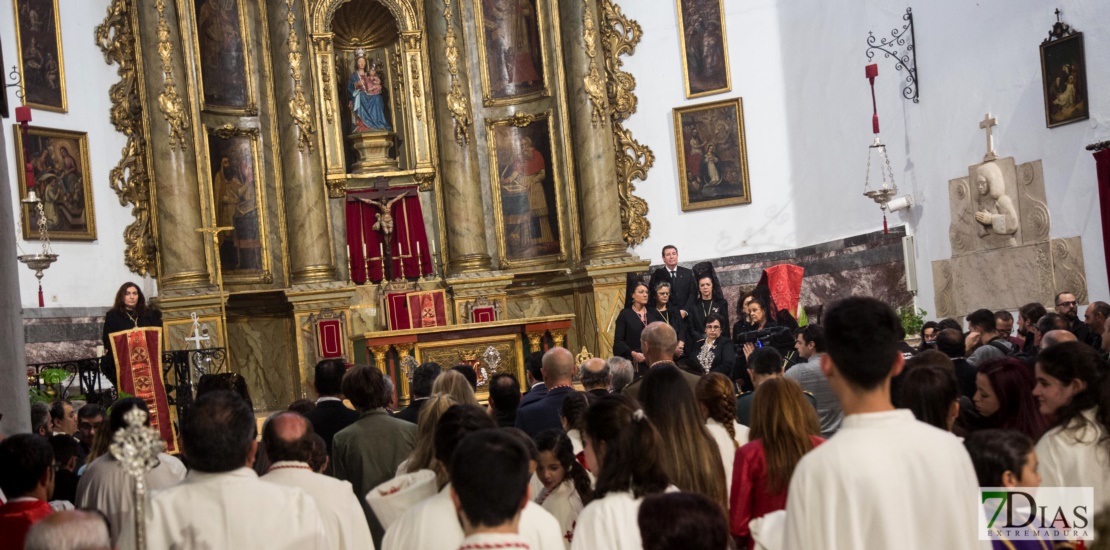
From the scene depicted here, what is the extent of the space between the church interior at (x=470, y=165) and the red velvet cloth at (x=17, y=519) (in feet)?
34.1

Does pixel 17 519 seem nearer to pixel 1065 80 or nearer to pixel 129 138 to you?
pixel 1065 80

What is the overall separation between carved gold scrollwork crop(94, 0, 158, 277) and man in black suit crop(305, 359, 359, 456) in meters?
10.8

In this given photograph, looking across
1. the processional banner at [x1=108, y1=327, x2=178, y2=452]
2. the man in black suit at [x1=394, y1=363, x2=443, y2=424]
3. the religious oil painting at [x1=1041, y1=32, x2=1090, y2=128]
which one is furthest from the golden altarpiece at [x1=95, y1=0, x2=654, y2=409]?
the man in black suit at [x1=394, y1=363, x2=443, y2=424]

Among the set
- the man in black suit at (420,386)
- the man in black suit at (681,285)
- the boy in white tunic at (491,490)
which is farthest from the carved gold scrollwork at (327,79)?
the boy in white tunic at (491,490)

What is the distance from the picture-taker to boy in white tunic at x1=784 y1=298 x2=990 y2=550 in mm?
3252

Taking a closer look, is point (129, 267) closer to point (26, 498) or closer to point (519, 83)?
point (519, 83)

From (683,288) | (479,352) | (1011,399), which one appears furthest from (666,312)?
(1011,399)

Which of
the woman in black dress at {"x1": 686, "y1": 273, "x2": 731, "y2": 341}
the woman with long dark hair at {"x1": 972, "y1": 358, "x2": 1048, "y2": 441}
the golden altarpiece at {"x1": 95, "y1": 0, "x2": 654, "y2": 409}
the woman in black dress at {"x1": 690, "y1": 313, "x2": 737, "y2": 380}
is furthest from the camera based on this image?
the golden altarpiece at {"x1": 95, "y1": 0, "x2": 654, "y2": 409}

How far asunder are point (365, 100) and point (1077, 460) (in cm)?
1586

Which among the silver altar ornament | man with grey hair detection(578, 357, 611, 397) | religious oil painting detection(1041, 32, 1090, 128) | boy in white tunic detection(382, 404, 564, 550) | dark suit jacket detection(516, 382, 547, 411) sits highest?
religious oil painting detection(1041, 32, 1090, 128)

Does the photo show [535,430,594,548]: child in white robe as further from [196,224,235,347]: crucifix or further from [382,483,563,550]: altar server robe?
[196,224,235,347]: crucifix

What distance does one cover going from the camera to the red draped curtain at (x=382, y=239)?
62.3 ft

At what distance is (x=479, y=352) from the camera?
16.5 m

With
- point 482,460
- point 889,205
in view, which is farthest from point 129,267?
point 482,460
